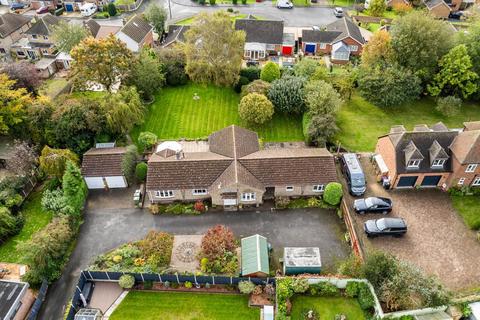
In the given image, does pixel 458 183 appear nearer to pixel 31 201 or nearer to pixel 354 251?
pixel 354 251

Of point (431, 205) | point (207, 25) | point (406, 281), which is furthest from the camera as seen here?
point (207, 25)

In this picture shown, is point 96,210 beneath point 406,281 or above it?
beneath

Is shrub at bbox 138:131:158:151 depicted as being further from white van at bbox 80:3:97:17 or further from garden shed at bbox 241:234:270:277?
white van at bbox 80:3:97:17

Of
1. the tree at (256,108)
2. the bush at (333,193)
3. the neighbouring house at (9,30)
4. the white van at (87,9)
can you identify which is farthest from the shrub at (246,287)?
the white van at (87,9)

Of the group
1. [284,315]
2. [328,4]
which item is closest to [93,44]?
[284,315]

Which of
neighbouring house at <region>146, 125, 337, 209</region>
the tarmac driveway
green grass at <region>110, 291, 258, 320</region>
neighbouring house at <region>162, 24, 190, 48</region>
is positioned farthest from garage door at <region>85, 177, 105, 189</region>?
neighbouring house at <region>162, 24, 190, 48</region>

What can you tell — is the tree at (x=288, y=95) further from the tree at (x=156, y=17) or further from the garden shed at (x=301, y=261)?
the tree at (x=156, y=17)
